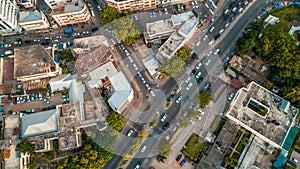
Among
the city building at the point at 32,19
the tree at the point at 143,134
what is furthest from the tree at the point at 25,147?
the city building at the point at 32,19

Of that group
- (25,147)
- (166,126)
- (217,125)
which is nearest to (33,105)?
(25,147)

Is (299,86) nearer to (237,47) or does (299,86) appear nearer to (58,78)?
(237,47)

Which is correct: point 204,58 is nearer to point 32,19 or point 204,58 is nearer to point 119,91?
point 119,91

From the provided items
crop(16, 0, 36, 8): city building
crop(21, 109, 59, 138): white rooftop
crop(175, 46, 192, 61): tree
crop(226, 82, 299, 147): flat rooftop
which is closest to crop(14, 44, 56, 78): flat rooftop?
crop(21, 109, 59, 138): white rooftop

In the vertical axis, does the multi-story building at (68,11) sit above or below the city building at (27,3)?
above

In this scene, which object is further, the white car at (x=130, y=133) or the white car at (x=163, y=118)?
the white car at (x=163, y=118)

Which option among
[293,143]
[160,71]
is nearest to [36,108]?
[160,71]

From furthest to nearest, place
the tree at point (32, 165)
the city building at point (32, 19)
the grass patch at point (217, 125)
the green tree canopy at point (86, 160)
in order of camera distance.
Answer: the city building at point (32, 19), the grass patch at point (217, 125), the tree at point (32, 165), the green tree canopy at point (86, 160)

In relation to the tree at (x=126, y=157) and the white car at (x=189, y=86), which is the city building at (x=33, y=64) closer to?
the tree at (x=126, y=157)
